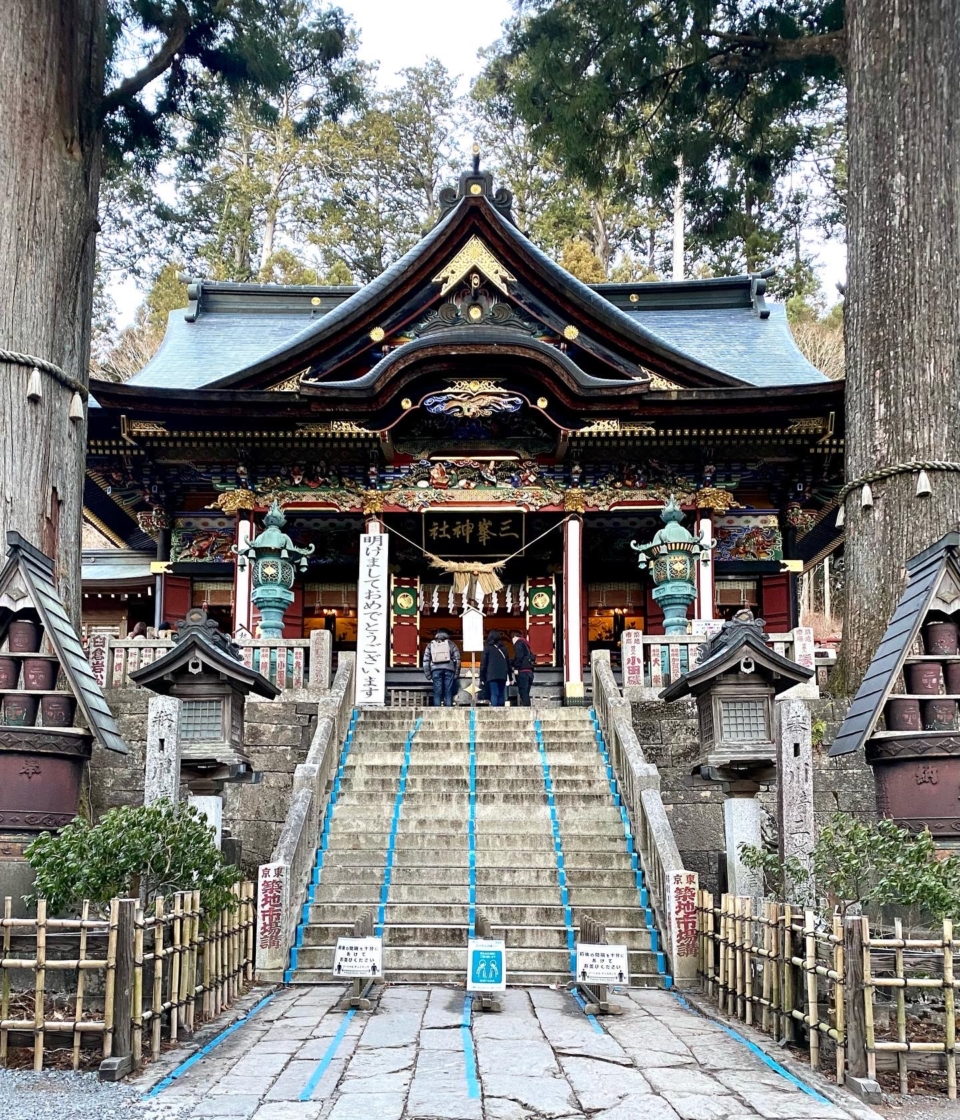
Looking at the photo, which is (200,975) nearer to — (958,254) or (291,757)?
(291,757)

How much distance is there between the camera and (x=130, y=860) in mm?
6484

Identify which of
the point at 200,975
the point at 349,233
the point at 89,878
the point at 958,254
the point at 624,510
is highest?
the point at 349,233

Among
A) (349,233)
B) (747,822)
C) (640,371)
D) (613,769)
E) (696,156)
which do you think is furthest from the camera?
(349,233)

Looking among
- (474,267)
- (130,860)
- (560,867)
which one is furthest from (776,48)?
(130,860)

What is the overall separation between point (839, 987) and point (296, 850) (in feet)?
15.4

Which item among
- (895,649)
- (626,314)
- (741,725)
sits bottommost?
(741,725)

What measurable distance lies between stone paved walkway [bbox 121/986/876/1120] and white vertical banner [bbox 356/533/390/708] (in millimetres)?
5803

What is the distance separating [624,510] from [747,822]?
28.3ft

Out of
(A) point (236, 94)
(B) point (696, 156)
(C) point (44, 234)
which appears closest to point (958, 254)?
(B) point (696, 156)

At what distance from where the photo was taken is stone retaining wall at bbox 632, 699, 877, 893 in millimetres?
10008

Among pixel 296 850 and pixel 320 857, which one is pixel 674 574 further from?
pixel 296 850

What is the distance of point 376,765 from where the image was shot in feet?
36.8

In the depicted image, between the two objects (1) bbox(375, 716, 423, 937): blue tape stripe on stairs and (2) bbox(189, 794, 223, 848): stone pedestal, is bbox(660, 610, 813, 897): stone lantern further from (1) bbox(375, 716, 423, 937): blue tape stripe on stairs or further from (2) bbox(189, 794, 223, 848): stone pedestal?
(2) bbox(189, 794, 223, 848): stone pedestal

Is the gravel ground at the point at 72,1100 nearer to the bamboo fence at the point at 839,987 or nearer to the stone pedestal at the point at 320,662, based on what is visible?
the bamboo fence at the point at 839,987
